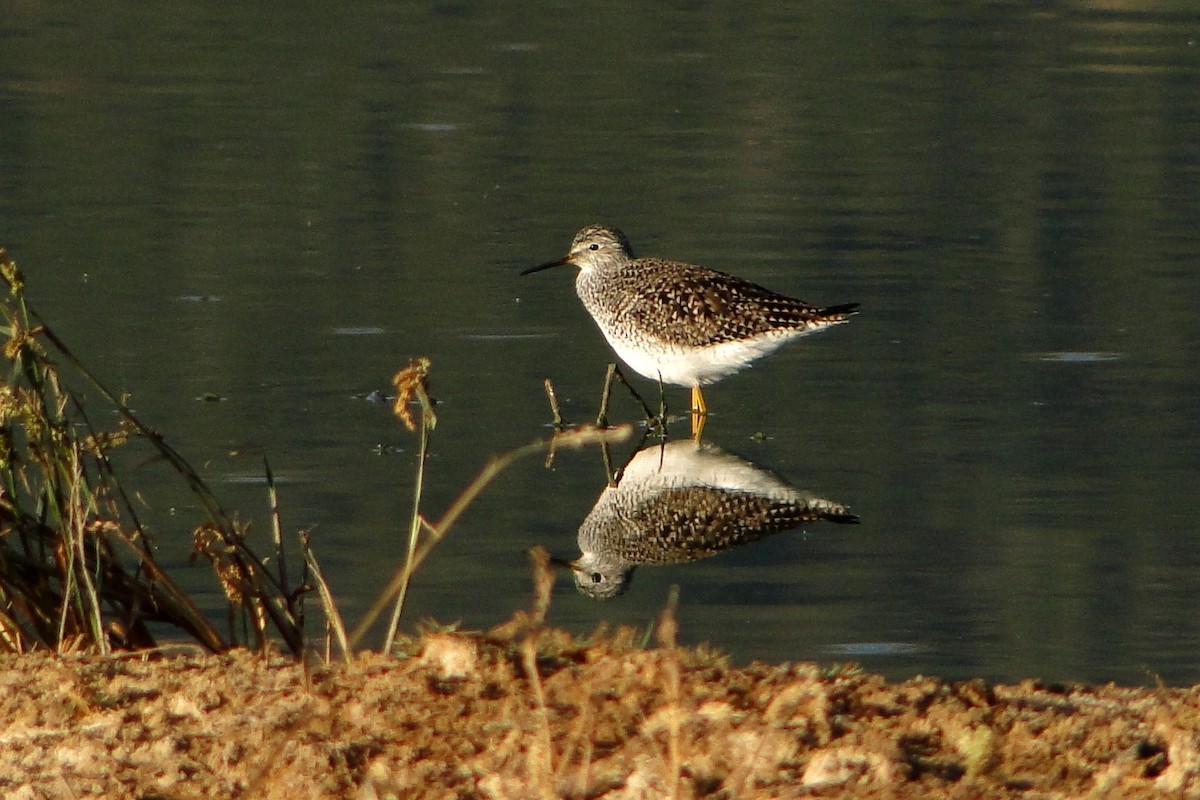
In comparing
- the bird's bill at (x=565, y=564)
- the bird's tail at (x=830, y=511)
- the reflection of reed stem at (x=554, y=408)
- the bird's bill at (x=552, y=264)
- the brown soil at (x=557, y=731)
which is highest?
the brown soil at (x=557, y=731)

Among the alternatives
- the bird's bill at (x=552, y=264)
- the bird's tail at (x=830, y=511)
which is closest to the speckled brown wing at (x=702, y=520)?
the bird's tail at (x=830, y=511)

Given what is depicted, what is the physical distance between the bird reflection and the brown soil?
250cm

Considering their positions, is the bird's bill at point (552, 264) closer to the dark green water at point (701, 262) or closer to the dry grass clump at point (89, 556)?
the dark green water at point (701, 262)

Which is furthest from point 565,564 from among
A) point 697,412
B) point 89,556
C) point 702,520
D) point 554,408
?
point 697,412

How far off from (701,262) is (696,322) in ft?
8.46

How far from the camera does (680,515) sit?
766cm

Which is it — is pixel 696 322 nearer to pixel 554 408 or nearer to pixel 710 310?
pixel 710 310

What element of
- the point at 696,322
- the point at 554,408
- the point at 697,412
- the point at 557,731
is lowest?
the point at 697,412

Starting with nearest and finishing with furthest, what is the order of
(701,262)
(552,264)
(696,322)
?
(696,322) → (552,264) → (701,262)

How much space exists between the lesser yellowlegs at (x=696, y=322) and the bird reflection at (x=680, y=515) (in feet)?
3.66

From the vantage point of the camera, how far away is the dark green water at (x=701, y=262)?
7035 millimetres

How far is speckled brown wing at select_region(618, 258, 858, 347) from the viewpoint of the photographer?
372 inches

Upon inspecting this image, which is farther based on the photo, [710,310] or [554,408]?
[710,310]

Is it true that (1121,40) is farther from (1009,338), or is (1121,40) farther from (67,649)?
(67,649)
